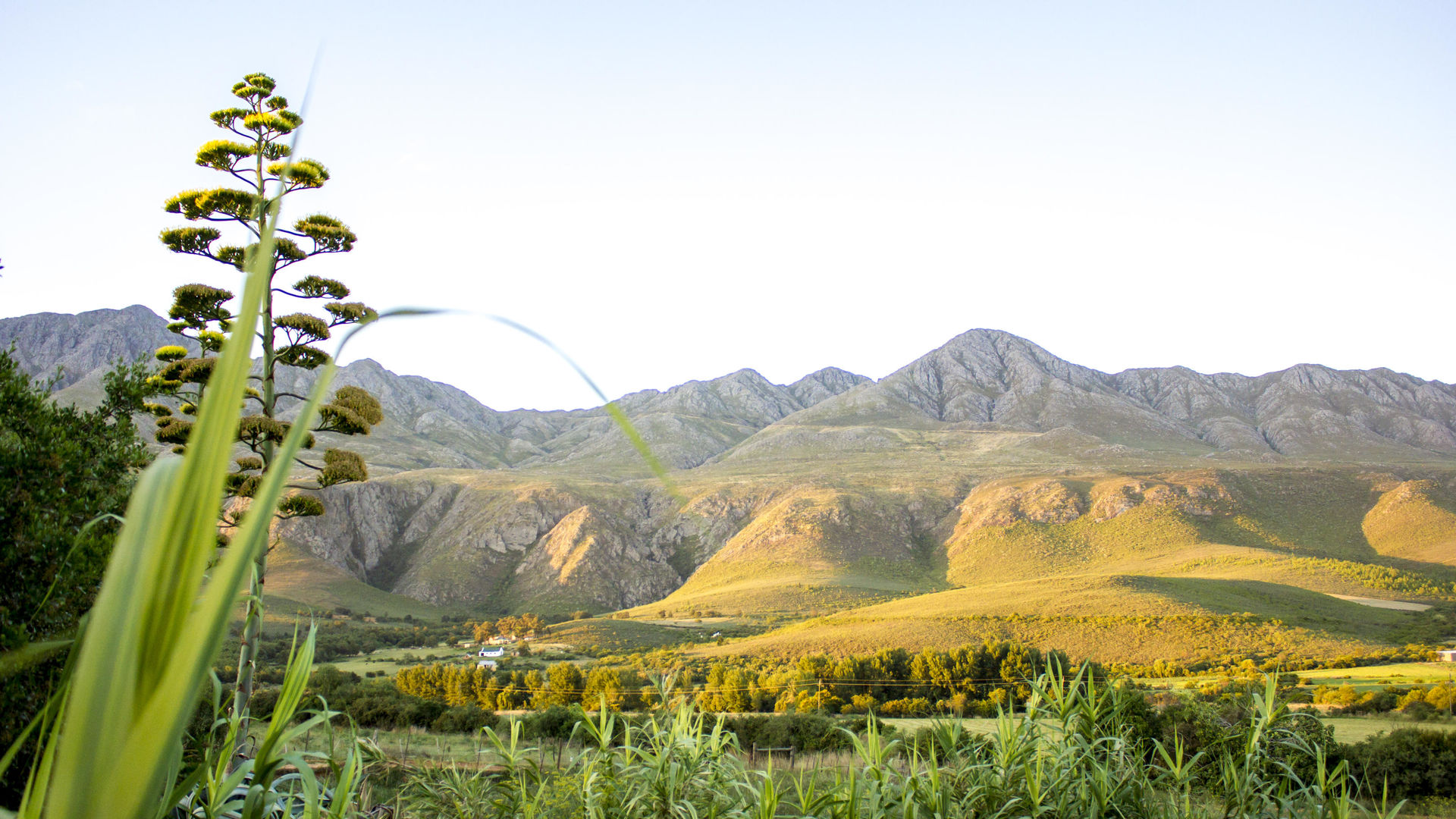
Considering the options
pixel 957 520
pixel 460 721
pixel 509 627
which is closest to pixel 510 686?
pixel 460 721

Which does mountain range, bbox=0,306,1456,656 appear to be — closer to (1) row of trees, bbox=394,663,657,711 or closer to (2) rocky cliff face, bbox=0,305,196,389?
(2) rocky cliff face, bbox=0,305,196,389

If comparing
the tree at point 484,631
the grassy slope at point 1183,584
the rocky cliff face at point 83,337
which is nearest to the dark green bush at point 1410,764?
the grassy slope at point 1183,584

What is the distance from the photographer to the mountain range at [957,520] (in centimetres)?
5366

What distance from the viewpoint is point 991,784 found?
367 cm

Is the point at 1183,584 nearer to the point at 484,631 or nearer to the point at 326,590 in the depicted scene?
the point at 484,631

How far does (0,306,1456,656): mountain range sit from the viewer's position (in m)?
53.7

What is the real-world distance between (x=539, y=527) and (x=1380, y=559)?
75873mm

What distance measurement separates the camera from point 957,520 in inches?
3137

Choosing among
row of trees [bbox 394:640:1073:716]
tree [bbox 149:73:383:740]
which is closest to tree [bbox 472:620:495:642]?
row of trees [bbox 394:640:1073:716]

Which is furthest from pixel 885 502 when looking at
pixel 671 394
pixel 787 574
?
pixel 671 394

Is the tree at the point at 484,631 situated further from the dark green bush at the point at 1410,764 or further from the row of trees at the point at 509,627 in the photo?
the dark green bush at the point at 1410,764

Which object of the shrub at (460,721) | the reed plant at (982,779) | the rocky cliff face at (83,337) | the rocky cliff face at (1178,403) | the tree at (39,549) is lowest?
the shrub at (460,721)

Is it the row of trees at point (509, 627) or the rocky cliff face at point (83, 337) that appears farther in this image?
the rocky cliff face at point (83, 337)

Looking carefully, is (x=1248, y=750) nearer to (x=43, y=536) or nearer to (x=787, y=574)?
(x=43, y=536)
